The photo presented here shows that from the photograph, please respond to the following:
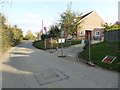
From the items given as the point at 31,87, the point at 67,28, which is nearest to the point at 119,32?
the point at 31,87

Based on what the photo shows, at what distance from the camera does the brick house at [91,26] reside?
179ft

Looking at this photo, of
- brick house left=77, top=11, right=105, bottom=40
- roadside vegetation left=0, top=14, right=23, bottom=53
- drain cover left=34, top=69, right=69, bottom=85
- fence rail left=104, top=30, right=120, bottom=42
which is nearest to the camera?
drain cover left=34, top=69, right=69, bottom=85

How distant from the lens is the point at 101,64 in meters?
16.2

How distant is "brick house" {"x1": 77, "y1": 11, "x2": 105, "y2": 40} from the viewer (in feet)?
179

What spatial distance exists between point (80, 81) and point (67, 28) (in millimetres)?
40072

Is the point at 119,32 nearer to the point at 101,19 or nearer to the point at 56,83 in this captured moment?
the point at 56,83

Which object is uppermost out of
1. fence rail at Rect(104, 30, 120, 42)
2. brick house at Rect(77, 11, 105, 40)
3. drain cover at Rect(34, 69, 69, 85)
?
brick house at Rect(77, 11, 105, 40)

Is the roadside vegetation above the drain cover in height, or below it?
above

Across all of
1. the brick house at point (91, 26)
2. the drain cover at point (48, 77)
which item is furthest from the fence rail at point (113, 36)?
the brick house at point (91, 26)

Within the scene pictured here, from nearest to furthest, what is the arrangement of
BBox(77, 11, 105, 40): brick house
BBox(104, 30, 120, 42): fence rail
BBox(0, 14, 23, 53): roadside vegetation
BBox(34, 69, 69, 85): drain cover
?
BBox(34, 69, 69, 85): drain cover, BBox(104, 30, 120, 42): fence rail, BBox(0, 14, 23, 53): roadside vegetation, BBox(77, 11, 105, 40): brick house

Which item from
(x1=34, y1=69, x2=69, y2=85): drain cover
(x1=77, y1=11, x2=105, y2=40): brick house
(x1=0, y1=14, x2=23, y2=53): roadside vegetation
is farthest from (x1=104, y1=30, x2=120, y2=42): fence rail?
(x1=77, y1=11, x2=105, y2=40): brick house

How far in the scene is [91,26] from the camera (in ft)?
185

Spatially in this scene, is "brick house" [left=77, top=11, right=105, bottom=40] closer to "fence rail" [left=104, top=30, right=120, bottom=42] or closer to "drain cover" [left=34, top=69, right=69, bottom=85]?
"fence rail" [left=104, top=30, right=120, bottom=42]

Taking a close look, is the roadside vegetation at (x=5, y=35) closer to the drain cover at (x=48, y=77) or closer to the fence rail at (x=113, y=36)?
the fence rail at (x=113, y=36)
